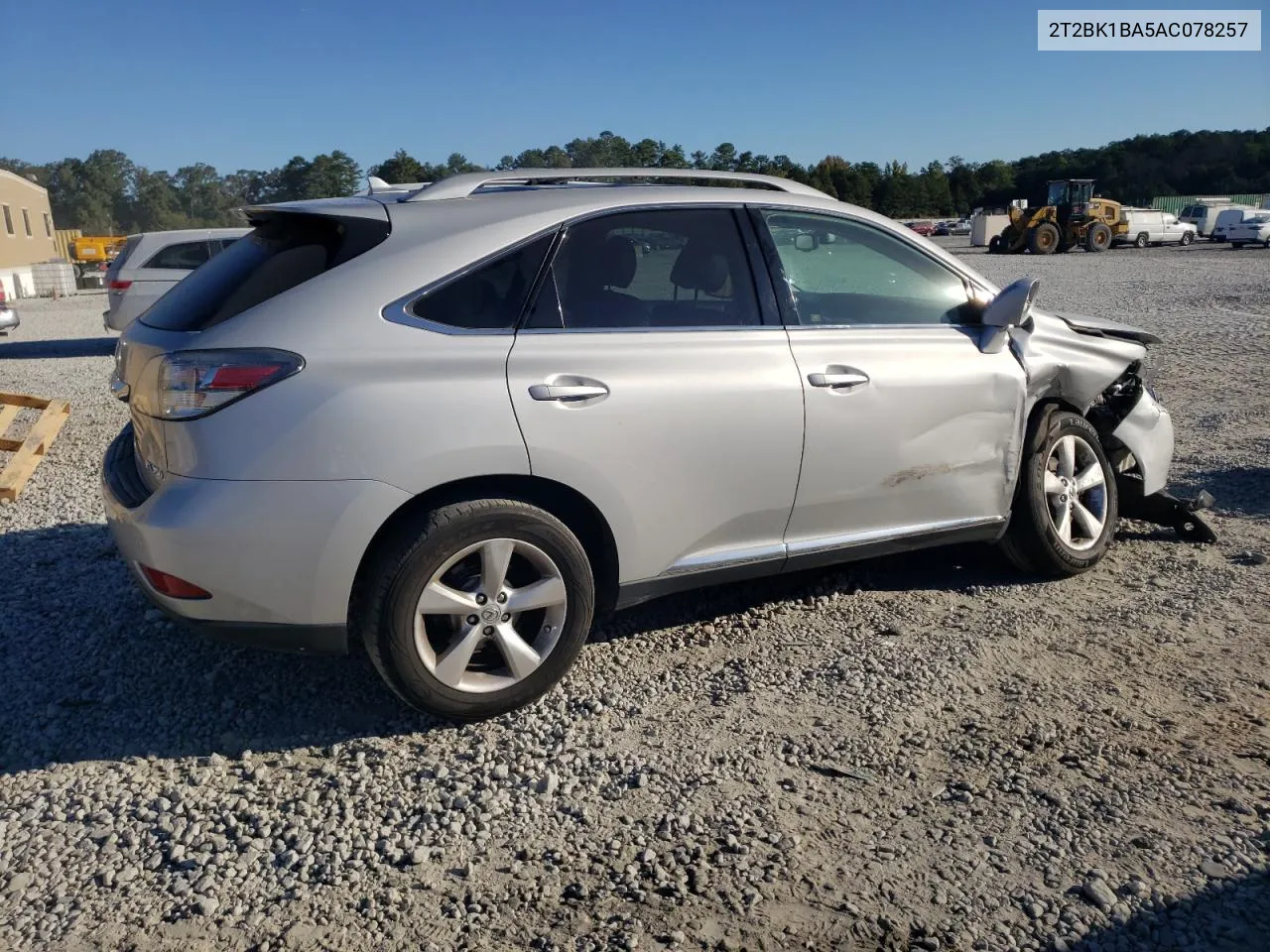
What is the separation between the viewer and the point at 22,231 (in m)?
48.5

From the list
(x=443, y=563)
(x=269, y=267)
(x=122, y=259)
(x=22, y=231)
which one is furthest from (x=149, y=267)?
(x=22, y=231)

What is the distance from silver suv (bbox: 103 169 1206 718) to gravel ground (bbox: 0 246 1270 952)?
375 millimetres

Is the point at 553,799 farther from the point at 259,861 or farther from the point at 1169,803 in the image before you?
the point at 1169,803

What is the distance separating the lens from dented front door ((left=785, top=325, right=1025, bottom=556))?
13.6ft

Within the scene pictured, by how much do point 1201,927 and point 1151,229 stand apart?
48394mm

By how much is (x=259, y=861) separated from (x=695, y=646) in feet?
6.30

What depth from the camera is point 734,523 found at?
4.02 m

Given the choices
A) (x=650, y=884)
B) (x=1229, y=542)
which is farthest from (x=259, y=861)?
(x=1229, y=542)

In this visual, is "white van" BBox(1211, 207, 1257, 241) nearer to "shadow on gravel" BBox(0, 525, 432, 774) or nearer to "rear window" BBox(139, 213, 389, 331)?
"rear window" BBox(139, 213, 389, 331)

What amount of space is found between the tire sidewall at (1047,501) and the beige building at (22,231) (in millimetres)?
42498

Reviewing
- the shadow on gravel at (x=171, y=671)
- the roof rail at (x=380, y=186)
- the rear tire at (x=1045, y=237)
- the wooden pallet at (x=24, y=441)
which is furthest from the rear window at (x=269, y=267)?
the rear tire at (x=1045, y=237)

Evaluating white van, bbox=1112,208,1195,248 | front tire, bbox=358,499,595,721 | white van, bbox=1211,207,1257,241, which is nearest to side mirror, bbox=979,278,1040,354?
front tire, bbox=358,499,595,721

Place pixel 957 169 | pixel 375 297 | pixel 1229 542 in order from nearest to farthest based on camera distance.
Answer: pixel 375 297
pixel 1229 542
pixel 957 169

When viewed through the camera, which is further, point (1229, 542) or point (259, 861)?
point (1229, 542)
